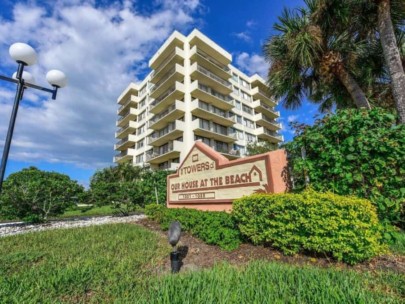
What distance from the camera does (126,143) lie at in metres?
40.3

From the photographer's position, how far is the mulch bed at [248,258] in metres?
3.71

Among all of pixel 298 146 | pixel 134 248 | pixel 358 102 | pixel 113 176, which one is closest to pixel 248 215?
pixel 298 146

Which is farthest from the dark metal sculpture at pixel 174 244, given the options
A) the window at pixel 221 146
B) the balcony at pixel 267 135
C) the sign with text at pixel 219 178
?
the balcony at pixel 267 135

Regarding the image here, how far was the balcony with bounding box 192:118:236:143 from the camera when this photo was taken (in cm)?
2689

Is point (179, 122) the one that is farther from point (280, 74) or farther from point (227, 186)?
point (227, 186)

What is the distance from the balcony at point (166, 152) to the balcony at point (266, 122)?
58.4ft

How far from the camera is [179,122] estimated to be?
27.1 m

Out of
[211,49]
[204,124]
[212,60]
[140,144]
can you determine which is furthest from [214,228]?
[140,144]

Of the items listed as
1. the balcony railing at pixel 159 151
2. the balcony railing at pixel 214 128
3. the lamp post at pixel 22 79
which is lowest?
the lamp post at pixel 22 79

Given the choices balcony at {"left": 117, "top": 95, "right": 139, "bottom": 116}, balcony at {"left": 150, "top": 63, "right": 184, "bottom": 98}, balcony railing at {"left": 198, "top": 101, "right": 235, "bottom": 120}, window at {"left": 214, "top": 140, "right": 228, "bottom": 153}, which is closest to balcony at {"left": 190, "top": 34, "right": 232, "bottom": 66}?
balcony at {"left": 150, "top": 63, "right": 184, "bottom": 98}

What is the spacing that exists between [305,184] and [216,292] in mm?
3788

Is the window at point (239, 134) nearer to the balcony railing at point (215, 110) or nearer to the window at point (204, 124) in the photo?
the balcony railing at point (215, 110)

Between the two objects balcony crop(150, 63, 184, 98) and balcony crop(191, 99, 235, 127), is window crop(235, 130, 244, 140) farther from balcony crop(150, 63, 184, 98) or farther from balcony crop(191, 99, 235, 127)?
balcony crop(150, 63, 184, 98)

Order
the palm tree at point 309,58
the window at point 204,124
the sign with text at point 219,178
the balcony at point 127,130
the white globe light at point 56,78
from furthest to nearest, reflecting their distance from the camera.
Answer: the balcony at point 127,130 < the window at point 204,124 < the palm tree at point 309,58 < the white globe light at point 56,78 < the sign with text at point 219,178
